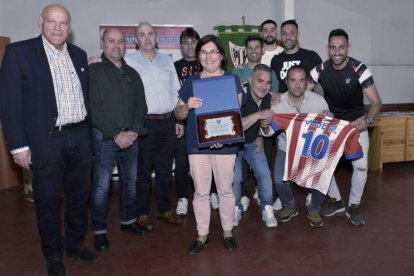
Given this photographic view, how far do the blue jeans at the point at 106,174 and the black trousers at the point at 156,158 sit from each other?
Result: 0.16 meters

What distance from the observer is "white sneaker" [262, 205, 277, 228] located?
3.51m

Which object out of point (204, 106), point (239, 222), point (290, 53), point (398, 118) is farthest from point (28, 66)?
point (398, 118)

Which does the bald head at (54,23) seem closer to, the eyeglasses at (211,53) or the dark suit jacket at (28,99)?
the dark suit jacket at (28,99)

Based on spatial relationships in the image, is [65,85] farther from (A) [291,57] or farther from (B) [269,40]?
(B) [269,40]

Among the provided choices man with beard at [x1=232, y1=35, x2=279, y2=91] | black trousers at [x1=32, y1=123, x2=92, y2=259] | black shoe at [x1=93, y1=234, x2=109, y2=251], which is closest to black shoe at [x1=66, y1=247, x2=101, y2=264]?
black trousers at [x1=32, y1=123, x2=92, y2=259]

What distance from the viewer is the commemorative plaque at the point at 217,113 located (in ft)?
8.84

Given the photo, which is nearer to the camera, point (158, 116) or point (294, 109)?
point (158, 116)

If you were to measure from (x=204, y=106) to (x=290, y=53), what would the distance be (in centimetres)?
171

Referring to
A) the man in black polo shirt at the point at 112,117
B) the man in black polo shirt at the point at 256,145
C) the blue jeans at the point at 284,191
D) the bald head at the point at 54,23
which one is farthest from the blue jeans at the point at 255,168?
the bald head at the point at 54,23

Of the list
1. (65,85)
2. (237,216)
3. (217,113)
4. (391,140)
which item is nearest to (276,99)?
(217,113)

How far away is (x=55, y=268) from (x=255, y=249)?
1.41m

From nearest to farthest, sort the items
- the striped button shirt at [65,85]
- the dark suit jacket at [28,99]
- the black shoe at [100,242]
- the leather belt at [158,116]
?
the dark suit jacket at [28,99] < the striped button shirt at [65,85] < the black shoe at [100,242] < the leather belt at [158,116]

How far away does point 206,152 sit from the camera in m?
2.82

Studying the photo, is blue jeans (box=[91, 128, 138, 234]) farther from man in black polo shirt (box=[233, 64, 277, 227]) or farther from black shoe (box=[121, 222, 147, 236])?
man in black polo shirt (box=[233, 64, 277, 227])
